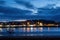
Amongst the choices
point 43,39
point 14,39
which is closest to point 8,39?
point 14,39

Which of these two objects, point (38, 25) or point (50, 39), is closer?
point (50, 39)

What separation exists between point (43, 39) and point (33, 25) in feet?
91.6

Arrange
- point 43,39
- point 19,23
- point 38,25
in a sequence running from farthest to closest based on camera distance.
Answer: point 19,23 → point 38,25 → point 43,39

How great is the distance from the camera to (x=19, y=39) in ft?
40.5

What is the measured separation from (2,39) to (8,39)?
396 millimetres

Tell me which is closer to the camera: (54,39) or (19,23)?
(54,39)

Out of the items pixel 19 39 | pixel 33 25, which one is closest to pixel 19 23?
pixel 33 25

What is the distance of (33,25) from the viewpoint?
39938 millimetres

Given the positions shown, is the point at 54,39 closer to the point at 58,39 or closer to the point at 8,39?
the point at 58,39

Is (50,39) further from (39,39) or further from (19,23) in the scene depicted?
(19,23)

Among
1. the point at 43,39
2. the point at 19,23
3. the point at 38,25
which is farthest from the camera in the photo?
the point at 19,23

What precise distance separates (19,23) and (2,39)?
115 feet

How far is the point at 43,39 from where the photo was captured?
473 inches

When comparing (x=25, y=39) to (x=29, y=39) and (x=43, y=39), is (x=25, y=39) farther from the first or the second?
(x=43, y=39)
